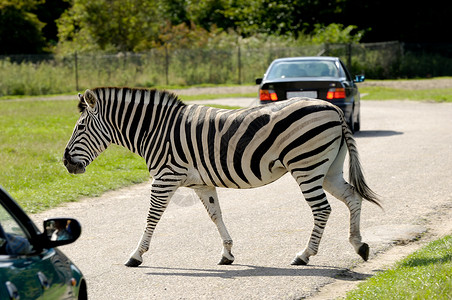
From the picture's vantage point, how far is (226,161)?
24.4 ft

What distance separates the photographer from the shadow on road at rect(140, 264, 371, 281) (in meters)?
6.76

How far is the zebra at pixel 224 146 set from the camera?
7211 millimetres

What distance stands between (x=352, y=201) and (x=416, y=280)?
151cm

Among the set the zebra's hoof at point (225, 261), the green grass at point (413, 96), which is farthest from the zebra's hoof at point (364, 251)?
the green grass at point (413, 96)

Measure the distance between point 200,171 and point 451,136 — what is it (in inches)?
435

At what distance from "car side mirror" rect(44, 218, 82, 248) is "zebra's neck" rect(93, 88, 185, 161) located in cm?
379

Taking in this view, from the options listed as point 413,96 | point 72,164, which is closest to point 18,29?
point 413,96

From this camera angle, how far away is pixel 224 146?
7461 mm

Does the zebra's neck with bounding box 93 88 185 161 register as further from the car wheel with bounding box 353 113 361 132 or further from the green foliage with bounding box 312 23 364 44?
the green foliage with bounding box 312 23 364 44

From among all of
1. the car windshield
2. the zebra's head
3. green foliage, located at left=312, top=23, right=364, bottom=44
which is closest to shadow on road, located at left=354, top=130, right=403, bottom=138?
the car windshield

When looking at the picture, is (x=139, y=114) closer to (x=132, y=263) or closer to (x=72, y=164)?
(x=72, y=164)

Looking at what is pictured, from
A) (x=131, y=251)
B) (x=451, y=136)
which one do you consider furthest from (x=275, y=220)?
(x=451, y=136)

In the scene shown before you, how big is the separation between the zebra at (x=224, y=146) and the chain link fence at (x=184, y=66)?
30.0 meters

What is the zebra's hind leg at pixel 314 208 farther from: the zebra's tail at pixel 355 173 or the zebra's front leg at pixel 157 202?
the zebra's front leg at pixel 157 202
